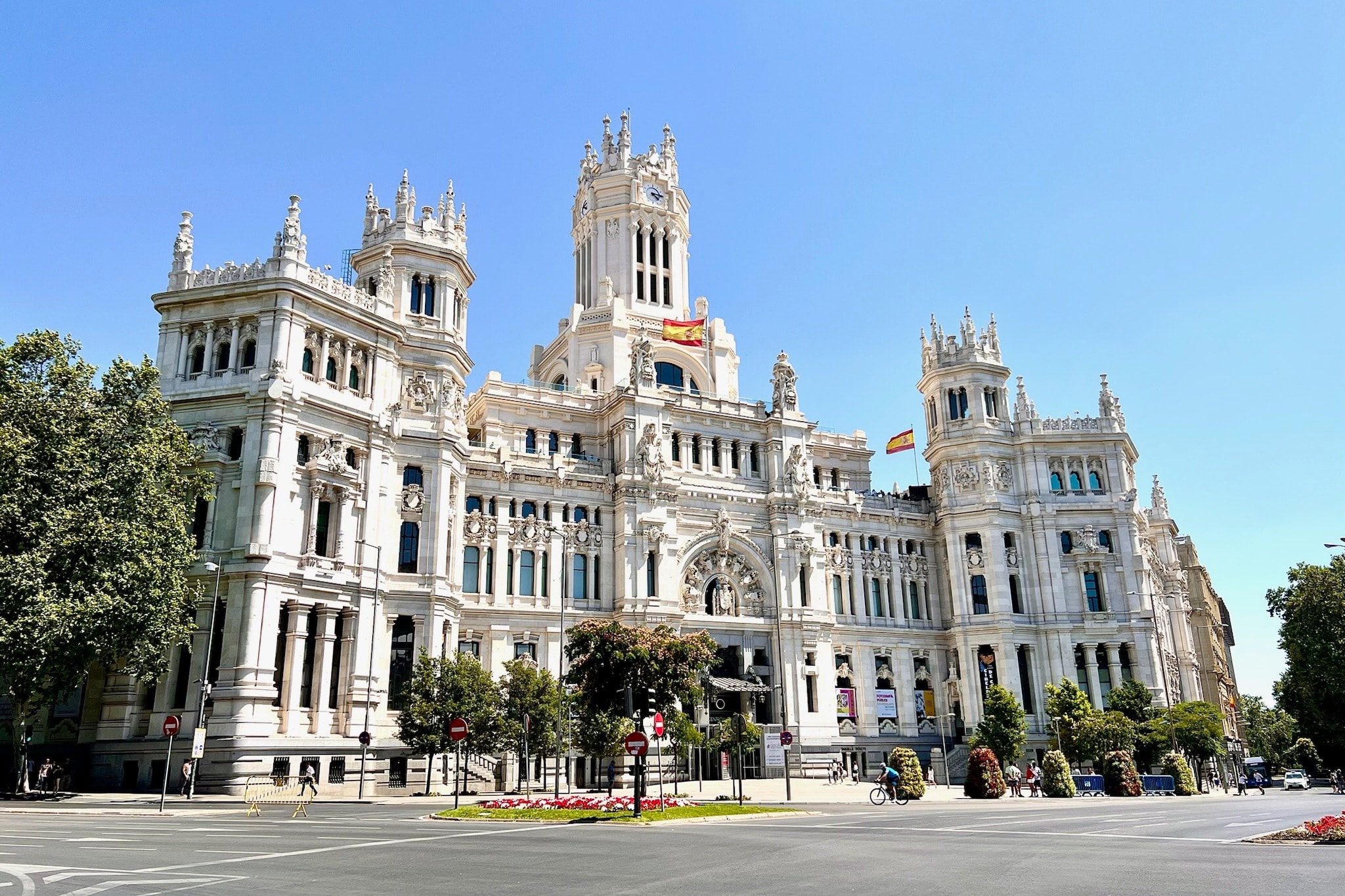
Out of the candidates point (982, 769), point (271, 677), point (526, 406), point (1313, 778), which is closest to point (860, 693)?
point (982, 769)

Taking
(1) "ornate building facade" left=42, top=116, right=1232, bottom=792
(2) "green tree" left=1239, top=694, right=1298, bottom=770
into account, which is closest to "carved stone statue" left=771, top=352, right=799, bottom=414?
(1) "ornate building facade" left=42, top=116, right=1232, bottom=792

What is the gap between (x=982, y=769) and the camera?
1919 inches

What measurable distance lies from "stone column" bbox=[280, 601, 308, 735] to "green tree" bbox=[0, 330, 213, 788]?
17.2 feet

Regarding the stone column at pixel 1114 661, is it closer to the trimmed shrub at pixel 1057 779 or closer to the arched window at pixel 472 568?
the trimmed shrub at pixel 1057 779

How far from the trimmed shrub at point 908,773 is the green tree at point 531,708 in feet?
58.6

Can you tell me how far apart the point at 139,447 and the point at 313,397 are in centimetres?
1071

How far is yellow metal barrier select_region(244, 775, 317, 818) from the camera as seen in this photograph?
140ft

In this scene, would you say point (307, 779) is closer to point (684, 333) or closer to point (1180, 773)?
point (684, 333)

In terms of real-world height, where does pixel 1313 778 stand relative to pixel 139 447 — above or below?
below

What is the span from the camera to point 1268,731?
487ft

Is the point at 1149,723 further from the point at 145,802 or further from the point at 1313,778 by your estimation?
the point at 1313,778

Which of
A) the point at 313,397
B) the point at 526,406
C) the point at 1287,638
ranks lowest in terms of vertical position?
the point at 1287,638

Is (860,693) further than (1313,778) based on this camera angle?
No

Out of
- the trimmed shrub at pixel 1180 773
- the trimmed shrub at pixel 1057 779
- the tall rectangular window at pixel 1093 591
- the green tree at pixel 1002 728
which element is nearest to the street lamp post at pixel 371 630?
the trimmed shrub at pixel 1057 779
